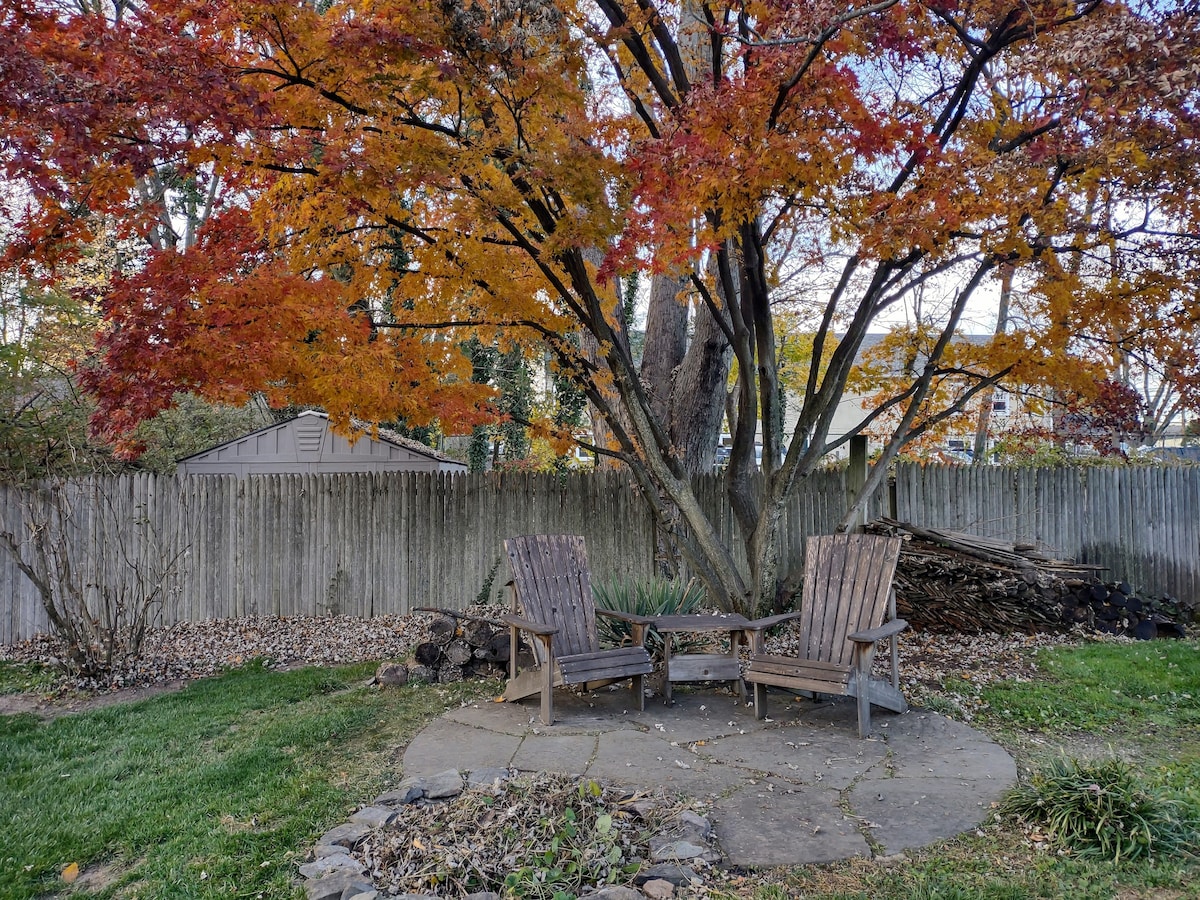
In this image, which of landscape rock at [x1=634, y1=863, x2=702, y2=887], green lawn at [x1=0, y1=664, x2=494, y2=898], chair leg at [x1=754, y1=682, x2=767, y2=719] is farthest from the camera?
chair leg at [x1=754, y1=682, x2=767, y2=719]

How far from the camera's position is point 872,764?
140 inches

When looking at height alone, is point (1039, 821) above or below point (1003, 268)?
below

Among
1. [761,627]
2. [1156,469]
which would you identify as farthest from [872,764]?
[1156,469]

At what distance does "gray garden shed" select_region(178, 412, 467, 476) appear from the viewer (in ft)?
35.9

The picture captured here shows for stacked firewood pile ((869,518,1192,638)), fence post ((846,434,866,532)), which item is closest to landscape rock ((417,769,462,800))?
stacked firewood pile ((869,518,1192,638))

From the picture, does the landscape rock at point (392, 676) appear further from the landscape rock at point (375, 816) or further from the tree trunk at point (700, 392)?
→ the tree trunk at point (700, 392)

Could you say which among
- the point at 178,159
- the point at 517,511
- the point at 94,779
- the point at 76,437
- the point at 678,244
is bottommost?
the point at 94,779

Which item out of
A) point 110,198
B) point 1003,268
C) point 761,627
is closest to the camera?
point 761,627

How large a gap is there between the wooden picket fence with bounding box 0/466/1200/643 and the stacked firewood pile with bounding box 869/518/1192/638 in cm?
103

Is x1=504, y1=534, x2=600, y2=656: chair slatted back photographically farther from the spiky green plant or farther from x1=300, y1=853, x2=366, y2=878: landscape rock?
x1=300, y1=853, x2=366, y2=878: landscape rock

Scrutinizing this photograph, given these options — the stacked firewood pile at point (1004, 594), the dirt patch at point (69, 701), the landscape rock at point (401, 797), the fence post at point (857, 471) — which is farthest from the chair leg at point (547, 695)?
the fence post at point (857, 471)

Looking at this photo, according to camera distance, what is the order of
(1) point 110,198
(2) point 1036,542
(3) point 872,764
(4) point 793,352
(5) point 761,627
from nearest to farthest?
(3) point 872,764 → (5) point 761,627 → (1) point 110,198 → (2) point 1036,542 → (4) point 793,352

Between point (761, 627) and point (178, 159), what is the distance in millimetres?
4528

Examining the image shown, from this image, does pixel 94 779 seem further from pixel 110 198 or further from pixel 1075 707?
pixel 1075 707
